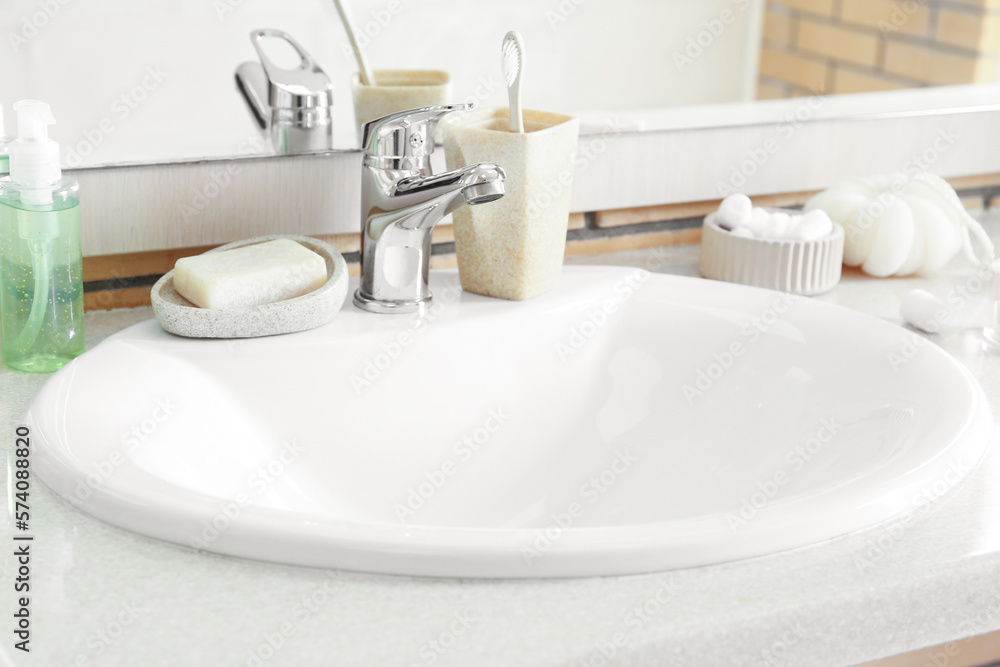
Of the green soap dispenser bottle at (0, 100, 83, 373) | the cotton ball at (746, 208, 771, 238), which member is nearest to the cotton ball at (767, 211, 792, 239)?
the cotton ball at (746, 208, 771, 238)

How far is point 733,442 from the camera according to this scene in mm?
809

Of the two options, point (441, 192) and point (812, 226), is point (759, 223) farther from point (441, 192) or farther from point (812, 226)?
point (441, 192)

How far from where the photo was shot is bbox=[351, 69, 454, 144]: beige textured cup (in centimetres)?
93

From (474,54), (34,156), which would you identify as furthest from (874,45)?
(34,156)

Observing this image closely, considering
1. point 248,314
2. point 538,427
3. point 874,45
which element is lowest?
point 538,427

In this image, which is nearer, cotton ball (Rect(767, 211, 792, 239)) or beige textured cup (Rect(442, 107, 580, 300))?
beige textured cup (Rect(442, 107, 580, 300))

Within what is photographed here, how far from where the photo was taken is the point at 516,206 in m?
0.84

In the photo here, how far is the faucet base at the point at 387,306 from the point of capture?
86 cm

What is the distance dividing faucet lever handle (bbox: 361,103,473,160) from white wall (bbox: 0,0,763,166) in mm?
128

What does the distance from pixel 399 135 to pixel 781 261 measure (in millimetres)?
414

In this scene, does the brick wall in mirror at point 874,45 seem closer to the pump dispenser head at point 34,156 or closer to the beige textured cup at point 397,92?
the beige textured cup at point 397,92

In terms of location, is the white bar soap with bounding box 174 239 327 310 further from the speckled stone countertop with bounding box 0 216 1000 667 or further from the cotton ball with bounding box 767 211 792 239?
the cotton ball with bounding box 767 211 792 239

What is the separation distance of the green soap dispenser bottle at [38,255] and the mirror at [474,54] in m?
0.13

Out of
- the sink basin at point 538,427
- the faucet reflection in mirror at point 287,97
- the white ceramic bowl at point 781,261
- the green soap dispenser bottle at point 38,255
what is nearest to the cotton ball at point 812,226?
the white ceramic bowl at point 781,261
